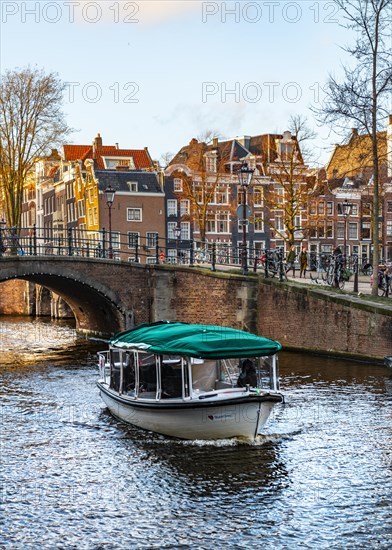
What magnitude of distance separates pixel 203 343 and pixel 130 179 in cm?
4801

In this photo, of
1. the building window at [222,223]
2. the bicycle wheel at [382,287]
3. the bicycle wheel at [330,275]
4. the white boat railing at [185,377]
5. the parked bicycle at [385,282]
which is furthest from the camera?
the building window at [222,223]

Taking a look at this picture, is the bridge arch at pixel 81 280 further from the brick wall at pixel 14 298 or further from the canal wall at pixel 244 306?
the brick wall at pixel 14 298

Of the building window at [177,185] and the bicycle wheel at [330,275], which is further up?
the building window at [177,185]

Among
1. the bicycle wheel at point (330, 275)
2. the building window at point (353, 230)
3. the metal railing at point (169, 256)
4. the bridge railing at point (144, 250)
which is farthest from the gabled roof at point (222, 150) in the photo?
the bicycle wheel at point (330, 275)

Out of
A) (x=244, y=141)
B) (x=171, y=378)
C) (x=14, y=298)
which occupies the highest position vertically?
(x=244, y=141)

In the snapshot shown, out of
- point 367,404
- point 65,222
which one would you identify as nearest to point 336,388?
point 367,404

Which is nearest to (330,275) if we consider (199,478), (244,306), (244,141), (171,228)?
(244,306)

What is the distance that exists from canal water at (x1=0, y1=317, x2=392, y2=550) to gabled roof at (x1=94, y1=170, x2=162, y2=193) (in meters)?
41.8

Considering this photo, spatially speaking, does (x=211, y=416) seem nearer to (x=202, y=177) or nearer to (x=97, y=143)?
(x=202, y=177)

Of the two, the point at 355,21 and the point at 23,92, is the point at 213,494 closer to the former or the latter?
the point at 355,21

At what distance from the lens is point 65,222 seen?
70.7 metres

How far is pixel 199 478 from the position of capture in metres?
13.2

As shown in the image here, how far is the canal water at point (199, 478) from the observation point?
1073 cm

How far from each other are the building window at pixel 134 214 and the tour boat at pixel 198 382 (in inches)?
1769
